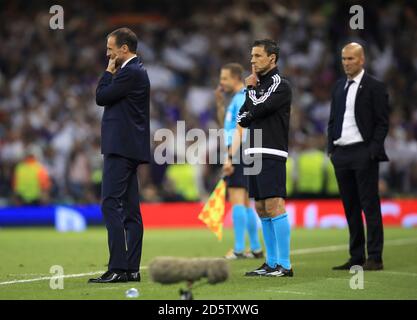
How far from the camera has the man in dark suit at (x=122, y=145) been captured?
8383 millimetres

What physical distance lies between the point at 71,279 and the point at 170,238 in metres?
6.37

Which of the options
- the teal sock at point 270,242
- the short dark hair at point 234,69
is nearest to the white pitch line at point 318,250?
the teal sock at point 270,242

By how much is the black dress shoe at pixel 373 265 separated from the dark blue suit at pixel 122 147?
2766 mm

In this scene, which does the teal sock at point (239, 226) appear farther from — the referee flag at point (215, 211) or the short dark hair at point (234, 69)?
the short dark hair at point (234, 69)

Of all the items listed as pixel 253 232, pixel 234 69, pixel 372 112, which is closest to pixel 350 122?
pixel 372 112

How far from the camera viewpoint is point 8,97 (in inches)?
925

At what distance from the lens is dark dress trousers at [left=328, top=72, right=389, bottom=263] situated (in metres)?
10.0

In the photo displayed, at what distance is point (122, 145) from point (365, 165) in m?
3.06

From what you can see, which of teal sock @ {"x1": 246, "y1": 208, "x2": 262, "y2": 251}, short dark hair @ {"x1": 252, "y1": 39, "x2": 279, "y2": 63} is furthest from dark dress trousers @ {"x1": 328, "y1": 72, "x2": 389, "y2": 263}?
teal sock @ {"x1": 246, "y1": 208, "x2": 262, "y2": 251}

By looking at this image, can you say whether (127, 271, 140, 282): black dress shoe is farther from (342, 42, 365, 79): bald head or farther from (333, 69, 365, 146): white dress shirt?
(342, 42, 365, 79): bald head

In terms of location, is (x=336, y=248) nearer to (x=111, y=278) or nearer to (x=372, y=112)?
(x=372, y=112)

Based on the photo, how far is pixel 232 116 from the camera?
11.8 meters
